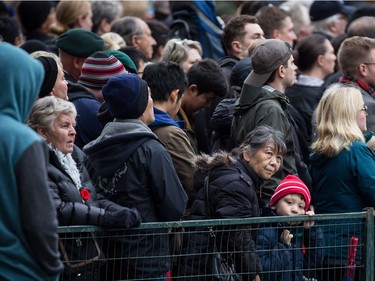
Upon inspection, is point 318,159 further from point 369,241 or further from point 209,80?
point 209,80

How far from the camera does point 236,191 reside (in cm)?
→ 674

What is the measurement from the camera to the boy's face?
7.12 metres

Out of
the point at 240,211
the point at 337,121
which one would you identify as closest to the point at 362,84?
the point at 337,121

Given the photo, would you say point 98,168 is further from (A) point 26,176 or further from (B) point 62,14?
(B) point 62,14

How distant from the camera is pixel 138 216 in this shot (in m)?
6.17

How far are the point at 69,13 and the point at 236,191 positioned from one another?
16.6 feet

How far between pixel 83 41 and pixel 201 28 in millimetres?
3526

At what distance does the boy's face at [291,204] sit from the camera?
281 inches

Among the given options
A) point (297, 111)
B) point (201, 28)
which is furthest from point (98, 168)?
point (201, 28)

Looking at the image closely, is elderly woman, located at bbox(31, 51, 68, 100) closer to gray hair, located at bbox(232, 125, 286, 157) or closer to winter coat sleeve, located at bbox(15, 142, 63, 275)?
gray hair, located at bbox(232, 125, 286, 157)

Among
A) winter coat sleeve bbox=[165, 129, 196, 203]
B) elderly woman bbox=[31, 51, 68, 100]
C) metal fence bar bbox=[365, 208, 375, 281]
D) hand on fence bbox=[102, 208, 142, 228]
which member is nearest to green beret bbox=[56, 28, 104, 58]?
elderly woman bbox=[31, 51, 68, 100]

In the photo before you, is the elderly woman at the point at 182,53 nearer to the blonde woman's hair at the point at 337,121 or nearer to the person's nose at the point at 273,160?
the blonde woman's hair at the point at 337,121

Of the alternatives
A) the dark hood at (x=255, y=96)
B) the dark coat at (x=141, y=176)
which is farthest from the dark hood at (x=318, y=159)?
the dark coat at (x=141, y=176)

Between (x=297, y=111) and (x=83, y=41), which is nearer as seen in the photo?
(x=83, y=41)
